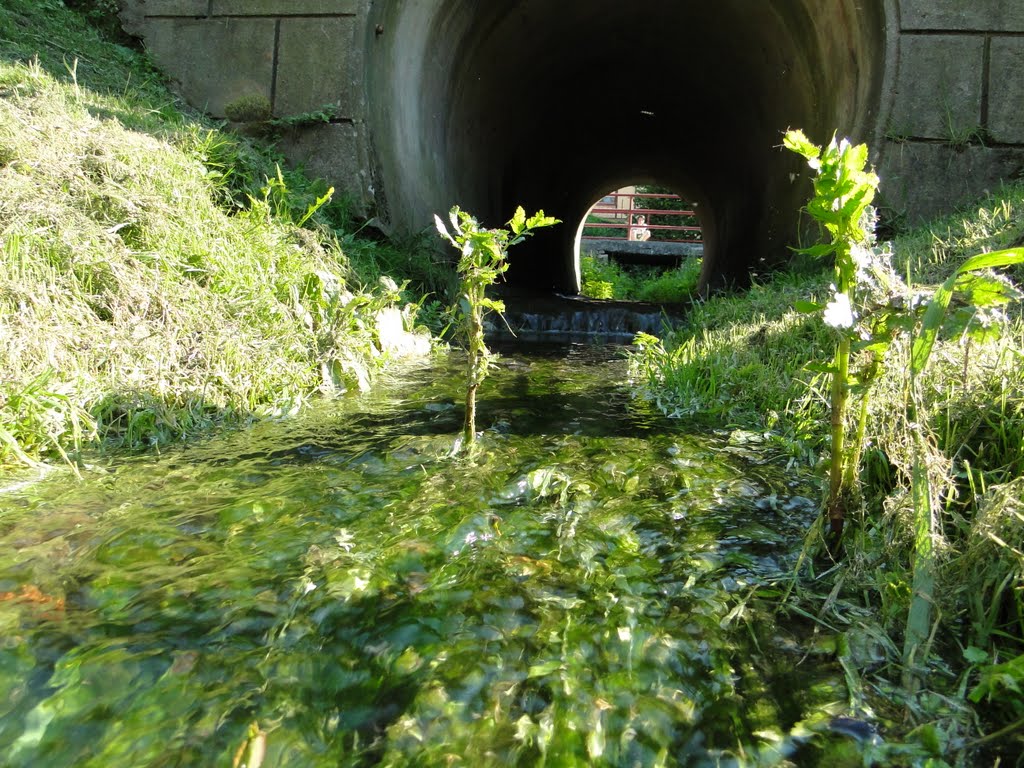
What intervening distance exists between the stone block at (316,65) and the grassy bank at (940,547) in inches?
176

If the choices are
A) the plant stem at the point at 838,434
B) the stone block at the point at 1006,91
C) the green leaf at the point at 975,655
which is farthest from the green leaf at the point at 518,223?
the stone block at the point at 1006,91

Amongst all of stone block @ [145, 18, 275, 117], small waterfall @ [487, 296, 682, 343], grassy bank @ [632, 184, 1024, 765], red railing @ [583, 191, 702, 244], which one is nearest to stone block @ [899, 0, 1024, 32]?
small waterfall @ [487, 296, 682, 343]

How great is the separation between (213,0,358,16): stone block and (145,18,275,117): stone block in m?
0.07

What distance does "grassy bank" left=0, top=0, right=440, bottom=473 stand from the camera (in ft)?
8.71

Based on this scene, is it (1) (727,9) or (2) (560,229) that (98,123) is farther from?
(2) (560,229)

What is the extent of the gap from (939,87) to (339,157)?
481 cm

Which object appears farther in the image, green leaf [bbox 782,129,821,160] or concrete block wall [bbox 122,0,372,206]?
concrete block wall [bbox 122,0,372,206]

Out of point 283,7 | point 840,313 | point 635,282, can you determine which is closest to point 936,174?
point 840,313

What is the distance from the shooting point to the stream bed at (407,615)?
1.14m

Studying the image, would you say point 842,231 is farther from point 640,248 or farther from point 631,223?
point 631,223

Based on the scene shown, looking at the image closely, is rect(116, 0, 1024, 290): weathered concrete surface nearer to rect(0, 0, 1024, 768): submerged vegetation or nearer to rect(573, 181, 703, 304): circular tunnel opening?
rect(0, 0, 1024, 768): submerged vegetation

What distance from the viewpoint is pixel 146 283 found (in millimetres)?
3307

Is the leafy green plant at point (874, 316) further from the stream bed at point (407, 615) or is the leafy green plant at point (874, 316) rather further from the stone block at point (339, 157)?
the stone block at point (339, 157)

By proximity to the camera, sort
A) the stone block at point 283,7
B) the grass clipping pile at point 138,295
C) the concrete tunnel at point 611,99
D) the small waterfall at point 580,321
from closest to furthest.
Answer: the grass clipping pile at point 138,295, the stone block at point 283,7, the concrete tunnel at point 611,99, the small waterfall at point 580,321
